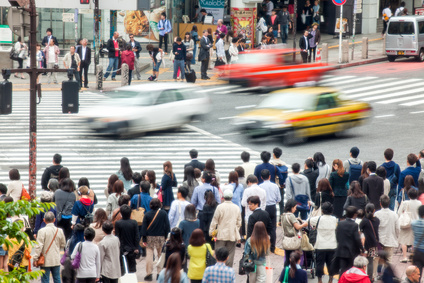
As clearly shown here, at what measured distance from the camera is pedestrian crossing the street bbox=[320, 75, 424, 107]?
29750mm

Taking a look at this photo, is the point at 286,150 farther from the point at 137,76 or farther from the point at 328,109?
the point at 137,76

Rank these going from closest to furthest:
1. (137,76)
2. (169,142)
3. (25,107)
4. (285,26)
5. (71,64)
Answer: (169,142), (25,107), (71,64), (137,76), (285,26)

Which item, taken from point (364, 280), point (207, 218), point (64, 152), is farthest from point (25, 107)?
point (364, 280)

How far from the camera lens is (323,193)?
13680 mm

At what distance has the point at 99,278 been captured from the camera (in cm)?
1159

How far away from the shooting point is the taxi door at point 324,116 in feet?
70.0

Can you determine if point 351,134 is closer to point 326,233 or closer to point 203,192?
point 203,192

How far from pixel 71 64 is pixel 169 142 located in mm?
9022

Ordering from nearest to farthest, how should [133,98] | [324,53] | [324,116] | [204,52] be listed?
[324,116] → [133,98] → [204,52] → [324,53]

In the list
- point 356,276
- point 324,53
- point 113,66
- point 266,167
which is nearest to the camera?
point 356,276

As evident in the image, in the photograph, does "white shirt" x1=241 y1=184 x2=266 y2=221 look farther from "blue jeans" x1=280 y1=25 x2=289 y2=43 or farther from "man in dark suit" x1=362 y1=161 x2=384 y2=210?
"blue jeans" x1=280 y1=25 x2=289 y2=43

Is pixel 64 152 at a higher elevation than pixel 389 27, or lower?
lower

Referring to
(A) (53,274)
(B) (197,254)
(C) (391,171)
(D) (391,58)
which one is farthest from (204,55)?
(B) (197,254)

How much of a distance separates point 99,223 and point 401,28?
29053mm
